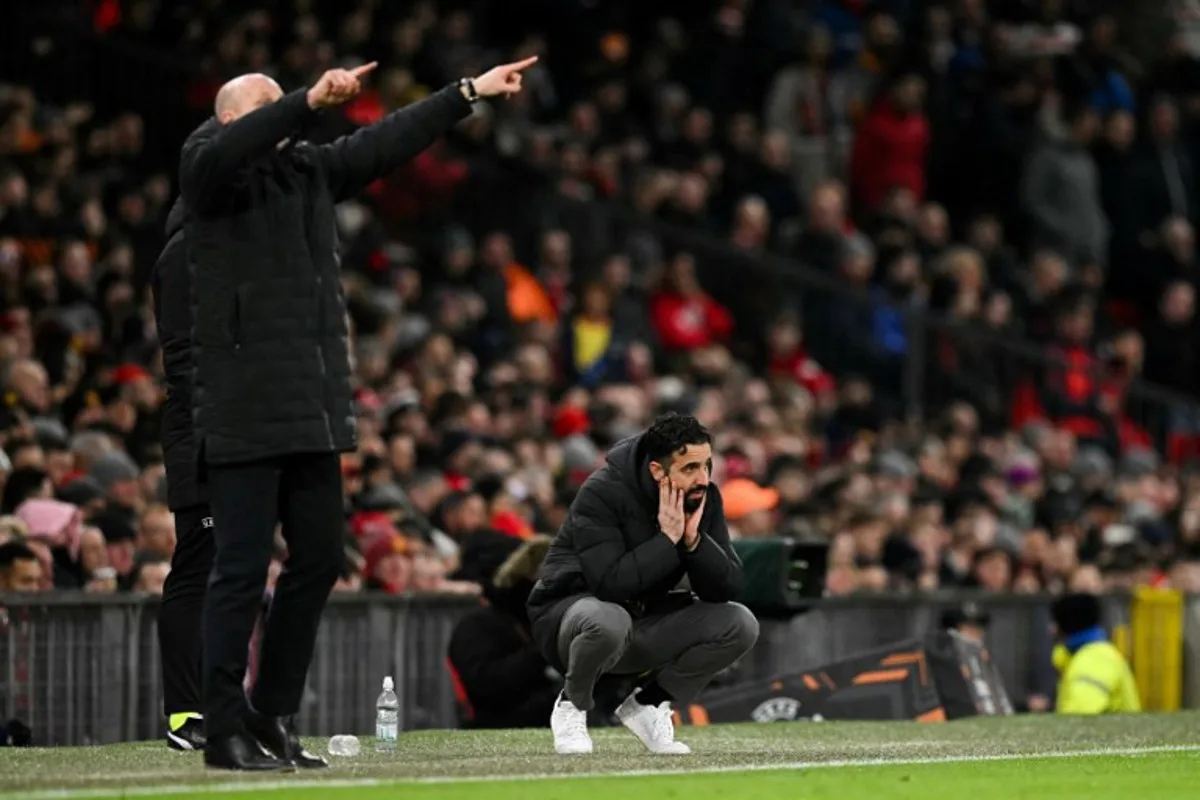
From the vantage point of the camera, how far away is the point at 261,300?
9117 mm

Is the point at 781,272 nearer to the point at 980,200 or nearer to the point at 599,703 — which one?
the point at 980,200

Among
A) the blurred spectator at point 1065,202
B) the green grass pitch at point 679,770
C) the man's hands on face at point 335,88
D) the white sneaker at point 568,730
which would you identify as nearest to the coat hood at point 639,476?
the white sneaker at point 568,730

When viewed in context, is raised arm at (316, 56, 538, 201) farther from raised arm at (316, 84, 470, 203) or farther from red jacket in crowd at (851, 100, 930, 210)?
red jacket in crowd at (851, 100, 930, 210)

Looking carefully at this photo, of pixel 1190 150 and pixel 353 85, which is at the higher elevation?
pixel 1190 150

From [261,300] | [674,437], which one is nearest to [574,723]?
[674,437]

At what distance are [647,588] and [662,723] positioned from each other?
59cm

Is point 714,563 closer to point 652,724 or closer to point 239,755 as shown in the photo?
point 652,724

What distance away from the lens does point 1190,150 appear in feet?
89.9

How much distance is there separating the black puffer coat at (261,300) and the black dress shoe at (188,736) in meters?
1.73

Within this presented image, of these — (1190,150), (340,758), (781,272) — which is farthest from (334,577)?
(1190,150)

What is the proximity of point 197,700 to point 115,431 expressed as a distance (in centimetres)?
541

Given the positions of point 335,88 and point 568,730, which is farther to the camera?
point 568,730

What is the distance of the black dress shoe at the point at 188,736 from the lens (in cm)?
1055

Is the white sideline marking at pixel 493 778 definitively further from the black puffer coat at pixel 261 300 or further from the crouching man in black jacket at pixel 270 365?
the black puffer coat at pixel 261 300
